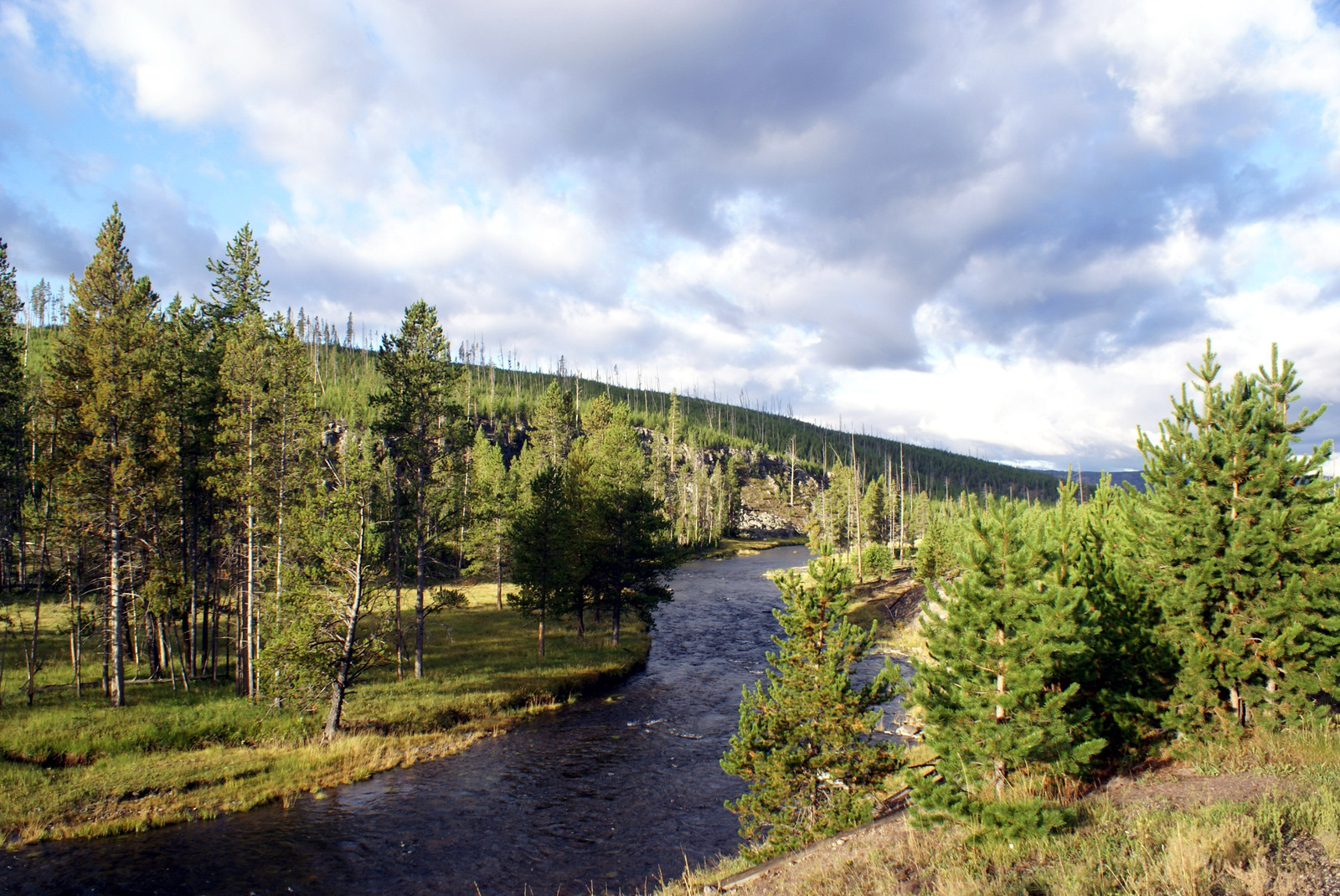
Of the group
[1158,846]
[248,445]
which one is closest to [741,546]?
[248,445]

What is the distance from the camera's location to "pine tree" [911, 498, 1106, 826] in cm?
1205

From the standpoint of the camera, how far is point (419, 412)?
108ft

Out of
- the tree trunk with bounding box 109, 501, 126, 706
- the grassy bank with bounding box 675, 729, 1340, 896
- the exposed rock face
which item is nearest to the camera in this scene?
the grassy bank with bounding box 675, 729, 1340, 896

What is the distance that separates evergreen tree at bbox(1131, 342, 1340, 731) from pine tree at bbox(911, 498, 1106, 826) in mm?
4022

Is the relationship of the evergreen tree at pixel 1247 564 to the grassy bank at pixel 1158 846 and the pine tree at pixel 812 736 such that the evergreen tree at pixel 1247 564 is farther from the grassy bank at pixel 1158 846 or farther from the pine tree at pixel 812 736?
the pine tree at pixel 812 736

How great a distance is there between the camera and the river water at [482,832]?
52.5ft

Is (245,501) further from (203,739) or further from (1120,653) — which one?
(1120,653)

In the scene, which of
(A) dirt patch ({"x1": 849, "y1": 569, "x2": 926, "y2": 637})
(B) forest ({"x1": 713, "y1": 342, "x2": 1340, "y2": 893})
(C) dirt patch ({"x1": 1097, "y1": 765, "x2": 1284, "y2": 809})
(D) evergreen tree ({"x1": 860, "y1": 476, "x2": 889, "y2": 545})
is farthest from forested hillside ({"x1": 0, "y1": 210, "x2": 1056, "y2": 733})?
(D) evergreen tree ({"x1": 860, "y1": 476, "x2": 889, "y2": 545})

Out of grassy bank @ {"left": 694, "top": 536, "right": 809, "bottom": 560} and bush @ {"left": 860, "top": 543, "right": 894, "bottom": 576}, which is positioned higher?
bush @ {"left": 860, "top": 543, "right": 894, "bottom": 576}

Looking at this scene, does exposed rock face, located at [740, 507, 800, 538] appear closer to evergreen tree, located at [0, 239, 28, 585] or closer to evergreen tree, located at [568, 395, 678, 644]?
evergreen tree, located at [568, 395, 678, 644]

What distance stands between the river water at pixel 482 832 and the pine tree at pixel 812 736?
3825 mm

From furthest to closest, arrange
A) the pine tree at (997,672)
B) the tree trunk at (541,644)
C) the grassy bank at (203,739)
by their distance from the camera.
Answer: the tree trunk at (541,644) < the grassy bank at (203,739) < the pine tree at (997,672)

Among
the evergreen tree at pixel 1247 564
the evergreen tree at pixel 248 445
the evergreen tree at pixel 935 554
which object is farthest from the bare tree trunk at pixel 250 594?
the evergreen tree at pixel 935 554

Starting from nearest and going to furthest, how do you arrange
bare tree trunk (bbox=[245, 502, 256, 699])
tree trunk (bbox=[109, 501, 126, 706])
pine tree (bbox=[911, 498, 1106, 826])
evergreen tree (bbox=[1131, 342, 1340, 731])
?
1. pine tree (bbox=[911, 498, 1106, 826])
2. evergreen tree (bbox=[1131, 342, 1340, 731])
3. tree trunk (bbox=[109, 501, 126, 706])
4. bare tree trunk (bbox=[245, 502, 256, 699])
